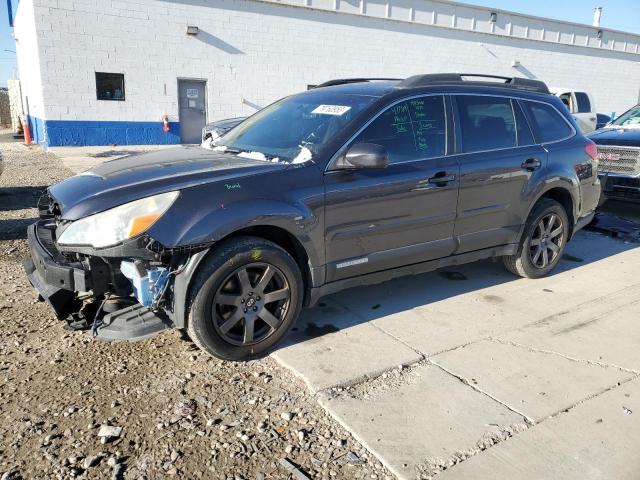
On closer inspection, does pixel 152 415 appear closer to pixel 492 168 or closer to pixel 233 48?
pixel 492 168

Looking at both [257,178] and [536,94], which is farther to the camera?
[536,94]

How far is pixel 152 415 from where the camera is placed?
2.91 m

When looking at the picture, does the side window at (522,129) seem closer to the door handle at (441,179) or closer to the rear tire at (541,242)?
the rear tire at (541,242)

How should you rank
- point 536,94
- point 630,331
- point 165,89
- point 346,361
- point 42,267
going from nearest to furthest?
point 42,267
point 346,361
point 630,331
point 536,94
point 165,89

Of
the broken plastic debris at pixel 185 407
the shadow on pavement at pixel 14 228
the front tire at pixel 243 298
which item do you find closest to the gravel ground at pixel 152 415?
the broken plastic debris at pixel 185 407

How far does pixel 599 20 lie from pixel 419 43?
15.3 meters

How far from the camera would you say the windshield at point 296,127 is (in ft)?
12.5

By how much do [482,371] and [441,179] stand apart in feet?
4.94

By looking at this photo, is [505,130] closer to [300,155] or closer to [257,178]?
[300,155]

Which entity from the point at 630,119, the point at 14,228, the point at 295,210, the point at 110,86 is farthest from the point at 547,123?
the point at 110,86

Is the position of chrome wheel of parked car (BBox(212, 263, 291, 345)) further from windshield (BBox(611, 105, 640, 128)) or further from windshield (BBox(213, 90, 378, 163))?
windshield (BBox(611, 105, 640, 128))

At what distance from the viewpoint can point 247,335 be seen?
11.2ft

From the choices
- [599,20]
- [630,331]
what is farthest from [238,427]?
[599,20]

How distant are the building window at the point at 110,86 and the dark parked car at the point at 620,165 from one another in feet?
43.4
